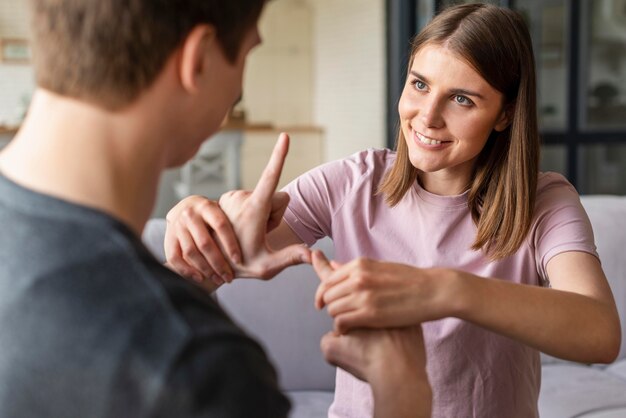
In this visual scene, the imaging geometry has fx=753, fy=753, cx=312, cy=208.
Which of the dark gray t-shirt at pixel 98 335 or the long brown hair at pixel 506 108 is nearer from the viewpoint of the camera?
the dark gray t-shirt at pixel 98 335

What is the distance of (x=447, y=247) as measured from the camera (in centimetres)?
141

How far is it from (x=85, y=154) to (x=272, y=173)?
1.41 feet

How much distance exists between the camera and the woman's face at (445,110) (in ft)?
4.44

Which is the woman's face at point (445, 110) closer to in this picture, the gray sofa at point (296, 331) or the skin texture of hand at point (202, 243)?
the skin texture of hand at point (202, 243)

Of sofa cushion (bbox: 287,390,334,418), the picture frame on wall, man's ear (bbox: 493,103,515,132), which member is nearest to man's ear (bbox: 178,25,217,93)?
man's ear (bbox: 493,103,515,132)

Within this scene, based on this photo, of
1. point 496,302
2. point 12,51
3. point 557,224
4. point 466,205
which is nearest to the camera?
point 496,302

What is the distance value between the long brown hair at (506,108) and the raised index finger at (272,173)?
0.43 meters

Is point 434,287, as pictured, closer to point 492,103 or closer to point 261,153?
point 492,103

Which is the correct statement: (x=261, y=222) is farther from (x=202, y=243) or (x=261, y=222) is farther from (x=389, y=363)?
(x=389, y=363)

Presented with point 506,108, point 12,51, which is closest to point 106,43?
point 506,108

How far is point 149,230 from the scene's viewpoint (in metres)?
2.18

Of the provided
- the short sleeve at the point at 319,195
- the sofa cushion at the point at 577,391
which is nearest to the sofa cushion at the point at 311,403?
the sofa cushion at the point at 577,391

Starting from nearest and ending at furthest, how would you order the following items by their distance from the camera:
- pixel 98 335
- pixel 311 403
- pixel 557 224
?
1. pixel 98 335
2. pixel 557 224
3. pixel 311 403

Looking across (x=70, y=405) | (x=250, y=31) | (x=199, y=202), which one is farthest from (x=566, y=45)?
(x=70, y=405)
